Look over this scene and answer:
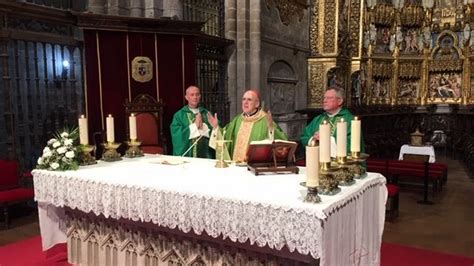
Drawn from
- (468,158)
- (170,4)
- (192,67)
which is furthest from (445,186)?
(170,4)

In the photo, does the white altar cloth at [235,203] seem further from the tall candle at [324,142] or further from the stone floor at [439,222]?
the stone floor at [439,222]

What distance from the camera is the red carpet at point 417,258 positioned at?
4.59m

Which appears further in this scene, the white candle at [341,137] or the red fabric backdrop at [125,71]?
the red fabric backdrop at [125,71]

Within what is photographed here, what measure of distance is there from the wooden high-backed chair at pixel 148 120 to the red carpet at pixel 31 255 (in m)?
2.48

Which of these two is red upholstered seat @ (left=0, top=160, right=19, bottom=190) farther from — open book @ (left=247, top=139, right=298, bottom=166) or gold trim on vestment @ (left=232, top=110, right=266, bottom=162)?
open book @ (left=247, top=139, right=298, bottom=166)

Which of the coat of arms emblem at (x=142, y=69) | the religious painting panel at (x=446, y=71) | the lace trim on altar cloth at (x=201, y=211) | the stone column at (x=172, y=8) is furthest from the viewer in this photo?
the religious painting panel at (x=446, y=71)

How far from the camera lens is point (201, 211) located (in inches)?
129

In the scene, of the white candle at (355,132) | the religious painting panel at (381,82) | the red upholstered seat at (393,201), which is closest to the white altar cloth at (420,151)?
the red upholstered seat at (393,201)

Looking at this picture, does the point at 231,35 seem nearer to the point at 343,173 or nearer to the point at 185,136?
the point at 185,136

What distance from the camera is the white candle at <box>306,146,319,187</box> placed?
284 centimetres

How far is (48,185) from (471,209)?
6.38 m

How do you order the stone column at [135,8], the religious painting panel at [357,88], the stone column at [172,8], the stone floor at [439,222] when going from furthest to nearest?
the religious painting panel at [357,88]
the stone column at [172,8]
the stone column at [135,8]
the stone floor at [439,222]

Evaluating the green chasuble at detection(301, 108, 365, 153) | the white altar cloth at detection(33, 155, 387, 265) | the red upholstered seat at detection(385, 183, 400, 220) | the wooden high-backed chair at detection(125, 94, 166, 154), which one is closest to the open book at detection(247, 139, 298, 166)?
the white altar cloth at detection(33, 155, 387, 265)

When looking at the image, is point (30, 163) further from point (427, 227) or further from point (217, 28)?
point (427, 227)
